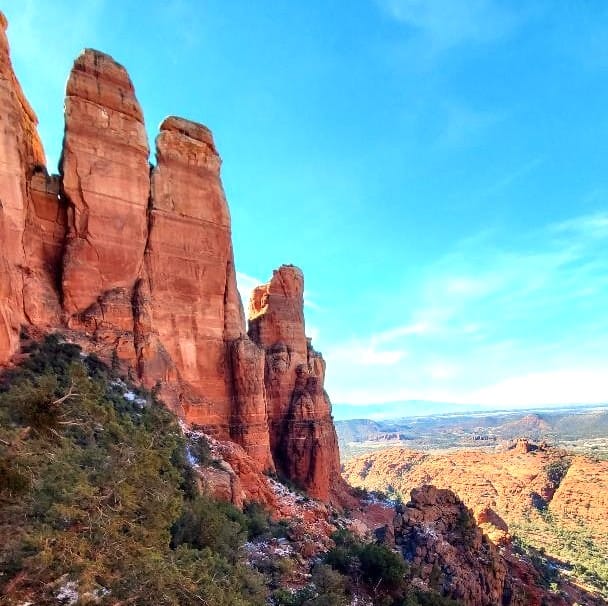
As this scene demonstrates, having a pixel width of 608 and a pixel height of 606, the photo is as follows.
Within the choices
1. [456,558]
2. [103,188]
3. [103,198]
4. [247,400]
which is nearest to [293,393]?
[247,400]

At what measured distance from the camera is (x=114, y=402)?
60.1 feet

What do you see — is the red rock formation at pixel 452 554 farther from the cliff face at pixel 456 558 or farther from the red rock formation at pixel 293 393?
the red rock formation at pixel 293 393

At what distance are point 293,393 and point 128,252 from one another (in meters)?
19.5

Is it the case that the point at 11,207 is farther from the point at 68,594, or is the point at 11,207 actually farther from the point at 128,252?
the point at 68,594

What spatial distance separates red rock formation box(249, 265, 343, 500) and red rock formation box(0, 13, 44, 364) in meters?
21.0

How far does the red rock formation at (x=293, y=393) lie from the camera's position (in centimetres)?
3650

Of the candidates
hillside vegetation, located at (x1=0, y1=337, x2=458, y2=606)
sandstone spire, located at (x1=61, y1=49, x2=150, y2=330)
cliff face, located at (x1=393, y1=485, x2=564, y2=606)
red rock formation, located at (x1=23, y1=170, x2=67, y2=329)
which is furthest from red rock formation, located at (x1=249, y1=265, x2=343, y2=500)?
hillside vegetation, located at (x1=0, y1=337, x2=458, y2=606)

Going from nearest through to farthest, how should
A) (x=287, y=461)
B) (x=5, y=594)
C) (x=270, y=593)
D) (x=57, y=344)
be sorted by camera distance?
(x=5, y=594), (x=270, y=593), (x=57, y=344), (x=287, y=461)

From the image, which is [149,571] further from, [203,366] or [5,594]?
[203,366]

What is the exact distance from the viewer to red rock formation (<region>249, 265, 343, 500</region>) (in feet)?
120

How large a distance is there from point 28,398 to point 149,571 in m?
4.70

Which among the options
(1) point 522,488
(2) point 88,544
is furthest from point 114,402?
(1) point 522,488

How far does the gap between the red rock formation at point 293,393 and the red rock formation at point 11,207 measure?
825 inches

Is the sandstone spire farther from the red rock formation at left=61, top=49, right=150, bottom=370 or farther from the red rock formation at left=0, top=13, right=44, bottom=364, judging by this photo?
the red rock formation at left=0, top=13, right=44, bottom=364
